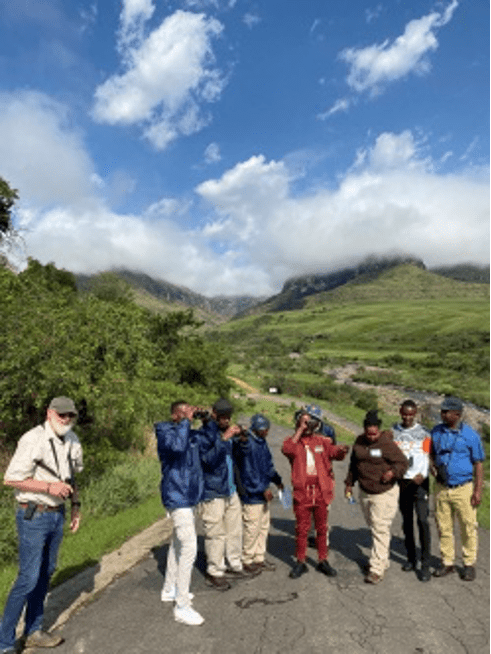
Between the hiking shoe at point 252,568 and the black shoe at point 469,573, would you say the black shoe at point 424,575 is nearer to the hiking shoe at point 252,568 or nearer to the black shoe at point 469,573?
the black shoe at point 469,573

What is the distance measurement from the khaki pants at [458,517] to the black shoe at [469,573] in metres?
0.06

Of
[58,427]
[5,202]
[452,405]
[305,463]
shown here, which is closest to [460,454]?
[452,405]

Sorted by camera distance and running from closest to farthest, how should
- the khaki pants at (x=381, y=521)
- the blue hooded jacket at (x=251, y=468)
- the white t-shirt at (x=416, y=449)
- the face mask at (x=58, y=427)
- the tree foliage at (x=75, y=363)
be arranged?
the face mask at (x=58, y=427) → the khaki pants at (x=381, y=521) → the blue hooded jacket at (x=251, y=468) → the white t-shirt at (x=416, y=449) → the tree foliage at (x=75, y=363)

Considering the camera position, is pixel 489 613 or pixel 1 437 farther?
pixel 1 437

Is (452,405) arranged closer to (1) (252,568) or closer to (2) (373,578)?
(2) (373,578)

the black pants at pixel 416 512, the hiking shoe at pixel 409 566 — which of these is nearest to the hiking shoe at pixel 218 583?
the hiking shoe at pixel 409 566

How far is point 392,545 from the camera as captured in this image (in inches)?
317

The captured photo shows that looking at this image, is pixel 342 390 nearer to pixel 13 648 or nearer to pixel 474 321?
pixel 13 648

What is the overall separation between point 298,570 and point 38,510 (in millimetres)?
3716

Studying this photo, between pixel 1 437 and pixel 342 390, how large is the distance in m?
41.8

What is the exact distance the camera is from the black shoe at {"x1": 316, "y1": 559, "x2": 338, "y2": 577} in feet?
21.7

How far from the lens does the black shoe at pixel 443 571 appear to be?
22.2 feet

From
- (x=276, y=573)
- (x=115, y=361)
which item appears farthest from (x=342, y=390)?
(x=276, y=573)

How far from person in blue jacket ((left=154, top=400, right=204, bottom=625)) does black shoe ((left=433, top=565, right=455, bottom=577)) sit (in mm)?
3576
